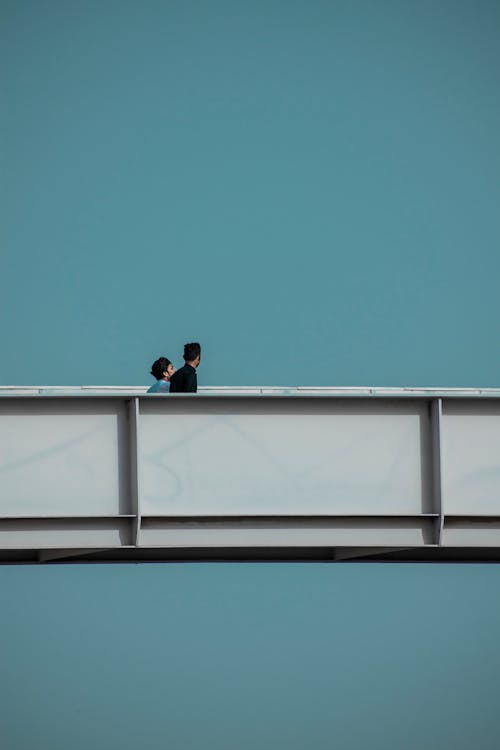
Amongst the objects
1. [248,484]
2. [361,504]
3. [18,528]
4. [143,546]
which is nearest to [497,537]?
[361,504]

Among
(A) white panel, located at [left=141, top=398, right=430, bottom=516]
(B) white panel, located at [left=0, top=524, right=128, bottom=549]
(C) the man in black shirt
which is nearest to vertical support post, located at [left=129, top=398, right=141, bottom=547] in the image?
(A) white panel, located at [left=141, top=398, right=430, bottom=516]

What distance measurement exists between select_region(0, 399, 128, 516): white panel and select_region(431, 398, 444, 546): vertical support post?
3.79 m

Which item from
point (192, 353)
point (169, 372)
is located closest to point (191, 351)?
point (192, 353)

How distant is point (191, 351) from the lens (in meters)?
19.9

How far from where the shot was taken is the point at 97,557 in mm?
19703

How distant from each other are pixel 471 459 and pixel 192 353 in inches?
146

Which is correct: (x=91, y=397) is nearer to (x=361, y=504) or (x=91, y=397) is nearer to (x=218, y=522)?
(x=218, y=522)

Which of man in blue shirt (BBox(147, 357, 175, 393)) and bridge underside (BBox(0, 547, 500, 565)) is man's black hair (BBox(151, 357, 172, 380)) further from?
bridge underside (BBox(0, 547, 500, 565))

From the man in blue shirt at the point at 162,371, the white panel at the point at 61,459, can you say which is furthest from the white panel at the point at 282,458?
the man in blue shirt at the point at 162,371

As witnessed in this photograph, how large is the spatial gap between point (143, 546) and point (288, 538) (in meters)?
1.79

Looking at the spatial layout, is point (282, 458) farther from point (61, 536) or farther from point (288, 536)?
point (61, 536)

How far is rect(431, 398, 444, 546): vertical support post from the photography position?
19250mm

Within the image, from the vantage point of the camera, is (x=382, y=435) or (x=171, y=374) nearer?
(x=382, y=435)

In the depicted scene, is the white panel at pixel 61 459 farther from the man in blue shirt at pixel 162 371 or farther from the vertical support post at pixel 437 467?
the vertical support post at pixel 437 467
